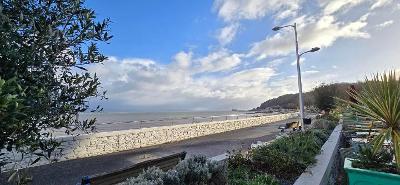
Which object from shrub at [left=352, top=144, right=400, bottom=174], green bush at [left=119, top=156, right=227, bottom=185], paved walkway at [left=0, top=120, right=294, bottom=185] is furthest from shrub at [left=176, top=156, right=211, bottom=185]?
paved walkway at [left=0, top=120, right=294, bottom=185]

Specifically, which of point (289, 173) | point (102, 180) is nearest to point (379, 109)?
point (289, 173)

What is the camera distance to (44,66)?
228 centimetres

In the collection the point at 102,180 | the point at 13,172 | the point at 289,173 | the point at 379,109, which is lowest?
the point at 289,173

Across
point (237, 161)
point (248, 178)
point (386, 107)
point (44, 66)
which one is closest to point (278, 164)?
point (237, 161)

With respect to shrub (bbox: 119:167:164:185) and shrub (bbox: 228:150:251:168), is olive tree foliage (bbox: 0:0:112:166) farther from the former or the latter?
shrub (bbox: 228:150:251:168)

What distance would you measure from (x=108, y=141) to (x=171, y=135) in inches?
174

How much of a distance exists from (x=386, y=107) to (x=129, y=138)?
33.2 feet

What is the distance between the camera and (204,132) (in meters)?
19.7

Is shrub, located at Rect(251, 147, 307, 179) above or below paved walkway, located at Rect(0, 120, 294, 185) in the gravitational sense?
above

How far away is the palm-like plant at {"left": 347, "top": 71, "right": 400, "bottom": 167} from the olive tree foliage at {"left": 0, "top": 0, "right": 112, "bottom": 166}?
15.2 ft

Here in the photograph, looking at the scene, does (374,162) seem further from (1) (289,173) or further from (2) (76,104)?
(2) (76,104)

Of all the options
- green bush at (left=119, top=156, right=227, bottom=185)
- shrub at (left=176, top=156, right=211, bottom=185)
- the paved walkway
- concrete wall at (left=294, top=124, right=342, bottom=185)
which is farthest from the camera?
the paved walkway

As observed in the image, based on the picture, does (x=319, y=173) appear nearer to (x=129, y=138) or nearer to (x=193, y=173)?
(x=193, y=173)

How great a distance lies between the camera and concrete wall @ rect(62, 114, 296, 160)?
429 inches
